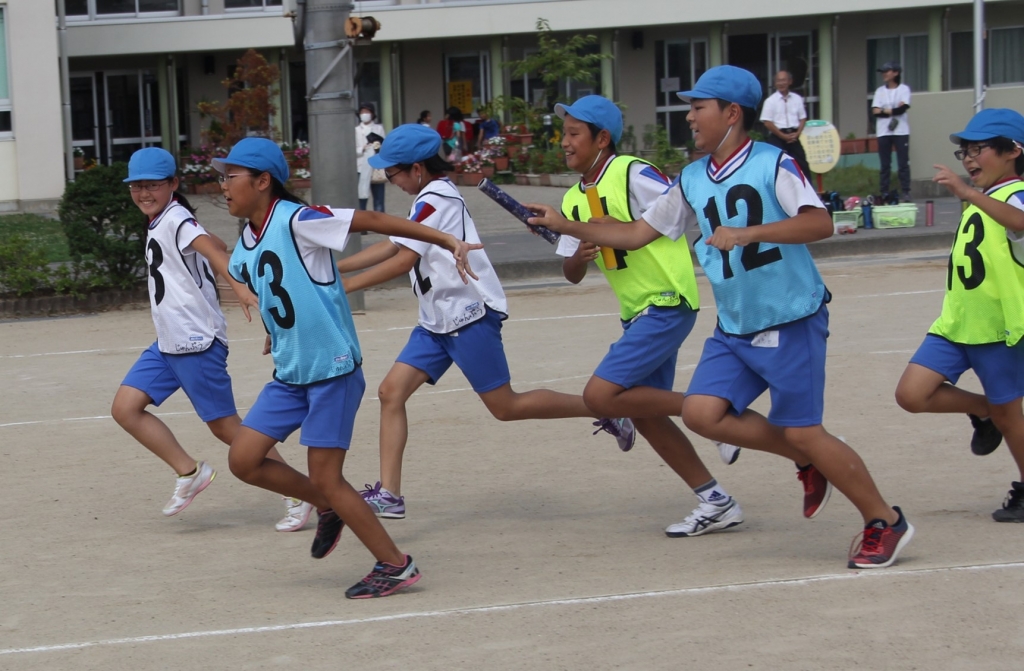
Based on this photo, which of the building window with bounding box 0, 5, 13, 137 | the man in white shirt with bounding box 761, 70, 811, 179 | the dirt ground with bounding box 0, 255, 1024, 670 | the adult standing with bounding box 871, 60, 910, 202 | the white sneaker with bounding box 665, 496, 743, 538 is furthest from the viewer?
the building window with bounding box 0, 5, 13, 137

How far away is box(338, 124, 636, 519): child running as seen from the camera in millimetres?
6445

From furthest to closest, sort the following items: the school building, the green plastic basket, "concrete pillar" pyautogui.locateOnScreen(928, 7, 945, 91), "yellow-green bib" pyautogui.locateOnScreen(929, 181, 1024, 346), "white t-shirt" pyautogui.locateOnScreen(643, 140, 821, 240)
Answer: "concrete pillar" pyautogui.locateOnScreen(928, 7, 945, 91) → the school building → the green plastic basket → "yellow-green bib" pyautogui.locateOnScreen(929, 181, 1024, 346) → "white t-shirt" pyautogui.locateOnScreen(643, 140, 821, 240)

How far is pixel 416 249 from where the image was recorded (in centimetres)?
628

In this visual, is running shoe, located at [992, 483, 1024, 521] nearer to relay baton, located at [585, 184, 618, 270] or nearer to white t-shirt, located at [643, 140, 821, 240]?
white t-shirt, located at [643, 140, 821, 240]

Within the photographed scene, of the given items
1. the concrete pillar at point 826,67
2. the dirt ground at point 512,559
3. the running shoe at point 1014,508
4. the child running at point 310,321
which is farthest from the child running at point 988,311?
the concrete pillar at point 826,67

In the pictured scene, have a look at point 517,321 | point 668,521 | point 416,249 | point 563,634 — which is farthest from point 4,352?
point 563,634

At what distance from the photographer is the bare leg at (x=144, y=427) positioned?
6.61m

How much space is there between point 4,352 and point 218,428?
6011 millimetres

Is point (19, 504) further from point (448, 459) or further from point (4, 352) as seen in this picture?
point (4, 352)

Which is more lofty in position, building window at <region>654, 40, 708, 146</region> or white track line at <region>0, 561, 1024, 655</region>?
building window at <region>654, 40, 708, 146</region>

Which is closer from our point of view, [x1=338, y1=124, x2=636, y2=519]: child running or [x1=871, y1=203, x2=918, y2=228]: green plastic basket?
[x1=338, y1=124, x2=636, y2=519]: child running

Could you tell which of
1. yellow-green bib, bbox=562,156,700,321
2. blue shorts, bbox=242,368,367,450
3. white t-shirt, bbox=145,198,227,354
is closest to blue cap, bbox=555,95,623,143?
yellow-green bib, bbox=562,156,700,321

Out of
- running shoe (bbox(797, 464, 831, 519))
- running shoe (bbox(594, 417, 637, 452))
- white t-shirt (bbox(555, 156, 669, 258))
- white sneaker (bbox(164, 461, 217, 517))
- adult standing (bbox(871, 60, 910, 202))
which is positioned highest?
adult standing (bbox(871, 60, 910, 202))

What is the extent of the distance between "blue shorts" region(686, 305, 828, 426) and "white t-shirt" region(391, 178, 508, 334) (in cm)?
145
